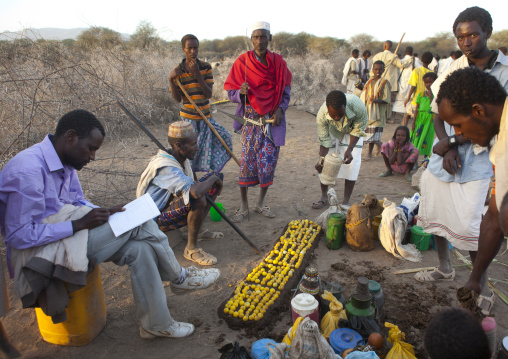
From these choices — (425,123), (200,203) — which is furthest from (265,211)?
(425,123)

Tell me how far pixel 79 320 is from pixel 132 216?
0.86 m

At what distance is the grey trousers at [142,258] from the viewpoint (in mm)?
2381

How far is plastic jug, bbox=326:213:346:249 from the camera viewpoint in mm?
4012

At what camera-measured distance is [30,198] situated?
7.11 ft

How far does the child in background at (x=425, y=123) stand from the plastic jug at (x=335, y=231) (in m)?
3.78

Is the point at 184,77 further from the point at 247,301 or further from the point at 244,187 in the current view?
the point at 247,301

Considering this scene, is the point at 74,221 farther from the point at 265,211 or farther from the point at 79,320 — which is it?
the point at 265,211

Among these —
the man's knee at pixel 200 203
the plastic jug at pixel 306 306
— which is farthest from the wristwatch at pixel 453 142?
the man's knee at pixel 200 203

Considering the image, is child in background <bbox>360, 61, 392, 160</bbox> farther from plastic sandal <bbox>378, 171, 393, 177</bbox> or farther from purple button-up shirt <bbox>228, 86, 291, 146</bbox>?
purple button-up shirt <bbox>228, 86, 291, 146</bbox>

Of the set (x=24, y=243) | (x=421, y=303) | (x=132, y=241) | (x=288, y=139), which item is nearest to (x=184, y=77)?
(x=132, y=241)

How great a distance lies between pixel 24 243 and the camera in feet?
6.98

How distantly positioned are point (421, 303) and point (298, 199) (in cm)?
275

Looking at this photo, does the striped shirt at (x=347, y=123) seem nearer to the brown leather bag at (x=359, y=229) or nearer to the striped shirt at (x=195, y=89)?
the brown leather bag at (x=359, y=229)

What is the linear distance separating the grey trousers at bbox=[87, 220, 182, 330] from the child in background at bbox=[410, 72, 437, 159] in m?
5.98
